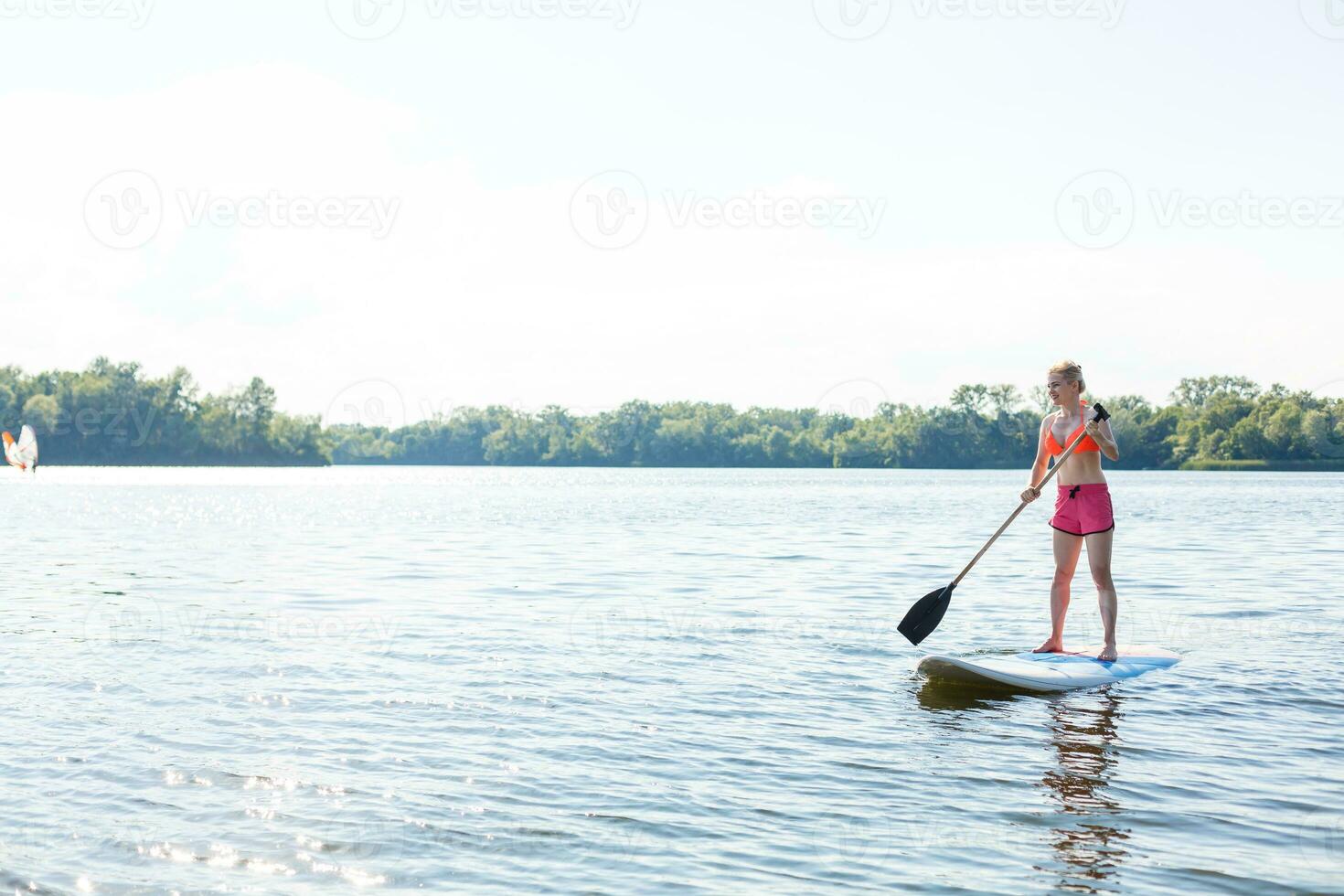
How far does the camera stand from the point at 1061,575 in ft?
31.7

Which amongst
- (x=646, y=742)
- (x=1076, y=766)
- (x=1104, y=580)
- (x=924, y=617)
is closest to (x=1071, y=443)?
(x=1104, y=580)

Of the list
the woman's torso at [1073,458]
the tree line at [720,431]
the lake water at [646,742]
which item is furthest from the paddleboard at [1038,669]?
the tree line at [720,431]

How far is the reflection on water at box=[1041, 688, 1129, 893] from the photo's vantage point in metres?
5.30

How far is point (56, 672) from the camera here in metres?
9.97

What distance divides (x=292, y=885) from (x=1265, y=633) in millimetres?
10283

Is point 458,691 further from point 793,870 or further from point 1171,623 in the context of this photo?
point 1171,623

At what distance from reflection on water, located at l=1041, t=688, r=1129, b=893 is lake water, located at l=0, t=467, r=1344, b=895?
3 cm

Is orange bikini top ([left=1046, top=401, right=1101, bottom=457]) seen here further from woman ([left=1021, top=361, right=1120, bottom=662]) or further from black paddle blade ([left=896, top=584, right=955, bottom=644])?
black paddle blade ([left=896, top=584, right=955, bottom=644])

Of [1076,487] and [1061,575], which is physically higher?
[1076,487]

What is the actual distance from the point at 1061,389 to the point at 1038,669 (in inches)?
86.8

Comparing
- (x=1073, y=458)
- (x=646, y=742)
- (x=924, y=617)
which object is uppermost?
(x=1073, y=458)

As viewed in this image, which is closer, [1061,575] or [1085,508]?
[1085,508]

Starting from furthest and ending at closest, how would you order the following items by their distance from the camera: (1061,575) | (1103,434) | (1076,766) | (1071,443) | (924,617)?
(924,617), (1061,575), (1071,443), (1103,434), (1076,766)

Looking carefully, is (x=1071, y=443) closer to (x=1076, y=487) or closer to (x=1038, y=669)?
(x=1076, y=487)
